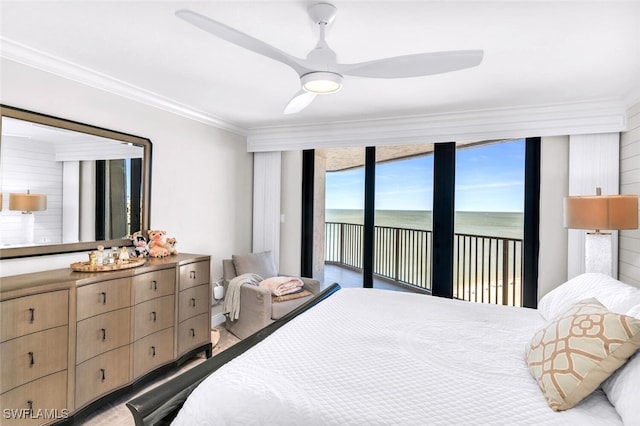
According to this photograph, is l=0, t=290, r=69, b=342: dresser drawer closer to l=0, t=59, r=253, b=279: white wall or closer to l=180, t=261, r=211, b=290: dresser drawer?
l=0, t=59, r=253, b=279: white wall

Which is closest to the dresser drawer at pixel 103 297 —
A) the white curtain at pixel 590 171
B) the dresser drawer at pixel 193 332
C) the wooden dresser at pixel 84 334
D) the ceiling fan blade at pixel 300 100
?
the wooden dresser at pixel 84 334

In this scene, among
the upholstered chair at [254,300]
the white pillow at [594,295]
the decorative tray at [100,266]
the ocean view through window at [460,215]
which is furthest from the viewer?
the ocean view through window at [460,215]

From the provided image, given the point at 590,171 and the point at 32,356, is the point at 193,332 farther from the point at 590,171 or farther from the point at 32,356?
the point at 590,171

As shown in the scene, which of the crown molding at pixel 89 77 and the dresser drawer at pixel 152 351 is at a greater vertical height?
the crown molding at pixel 89 77

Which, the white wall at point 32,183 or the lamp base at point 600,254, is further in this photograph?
the lamp base at point 600,254

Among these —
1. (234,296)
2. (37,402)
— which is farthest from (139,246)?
(37,402)

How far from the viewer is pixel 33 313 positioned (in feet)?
6.25

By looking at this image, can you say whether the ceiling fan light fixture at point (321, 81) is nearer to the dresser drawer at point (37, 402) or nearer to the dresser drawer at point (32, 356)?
the dresser drawer at point (32, 356)

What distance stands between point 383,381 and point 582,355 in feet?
2.28

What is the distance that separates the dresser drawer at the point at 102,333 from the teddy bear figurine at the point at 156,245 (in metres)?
0.66

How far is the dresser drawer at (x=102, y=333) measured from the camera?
2.14 m

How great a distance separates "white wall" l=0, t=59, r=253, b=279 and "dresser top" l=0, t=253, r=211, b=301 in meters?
0.25

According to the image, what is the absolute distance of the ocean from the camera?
3.76m

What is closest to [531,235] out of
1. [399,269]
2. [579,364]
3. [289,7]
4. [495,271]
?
[495,271]
